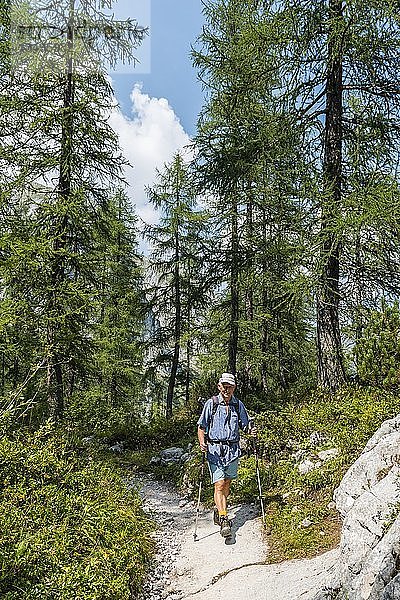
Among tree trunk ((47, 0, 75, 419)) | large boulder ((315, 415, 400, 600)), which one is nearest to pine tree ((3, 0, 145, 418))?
tree trunk ((47, 0, 75, 419))

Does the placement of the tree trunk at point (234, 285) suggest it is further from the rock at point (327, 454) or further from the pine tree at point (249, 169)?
the rock at point (327, 454)

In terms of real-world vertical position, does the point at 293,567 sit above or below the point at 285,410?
below

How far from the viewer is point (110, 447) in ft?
43.7

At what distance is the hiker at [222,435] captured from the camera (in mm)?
7066

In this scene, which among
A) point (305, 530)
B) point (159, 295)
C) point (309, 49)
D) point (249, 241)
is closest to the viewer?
point (305, 530)

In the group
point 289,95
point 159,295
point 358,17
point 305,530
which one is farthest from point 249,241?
point 305,530

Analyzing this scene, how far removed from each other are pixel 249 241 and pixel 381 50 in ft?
17.2

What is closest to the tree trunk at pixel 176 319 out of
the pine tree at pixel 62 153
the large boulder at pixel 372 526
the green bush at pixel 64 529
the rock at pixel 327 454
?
the pine tree at pixel 62 153

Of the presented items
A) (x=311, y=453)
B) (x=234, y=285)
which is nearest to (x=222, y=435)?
(x=311, y=453)

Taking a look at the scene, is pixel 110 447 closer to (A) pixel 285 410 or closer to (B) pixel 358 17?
(A) pixel 285 410

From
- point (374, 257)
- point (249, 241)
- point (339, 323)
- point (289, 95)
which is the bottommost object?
point (339, 323)

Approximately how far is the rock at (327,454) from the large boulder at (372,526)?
5.11 feet

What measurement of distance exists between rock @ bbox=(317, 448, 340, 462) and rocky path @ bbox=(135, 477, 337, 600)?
1.22 meters

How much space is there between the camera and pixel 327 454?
7562 mm
